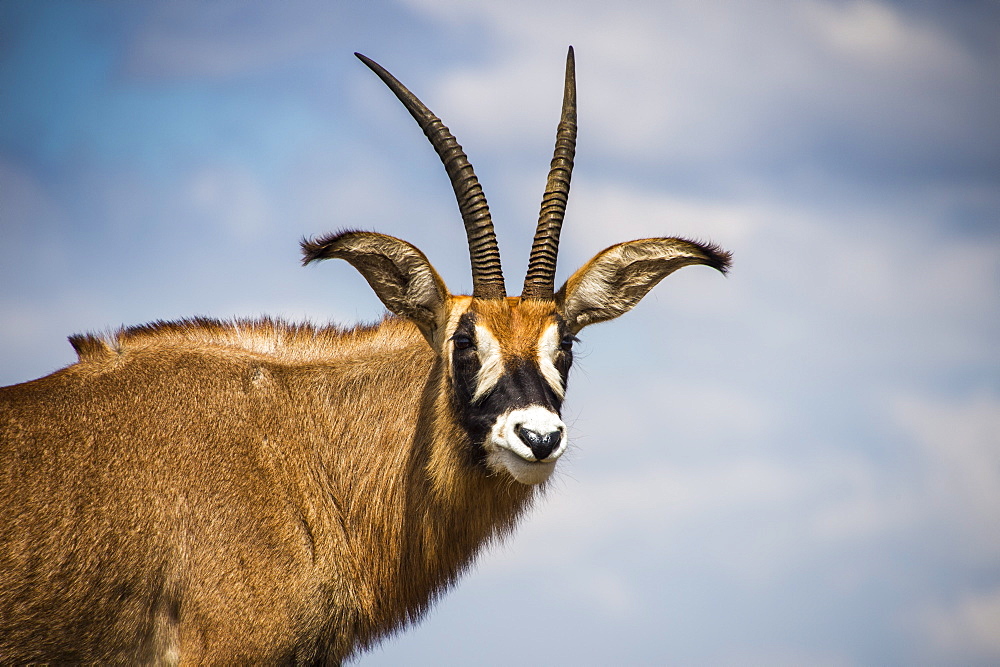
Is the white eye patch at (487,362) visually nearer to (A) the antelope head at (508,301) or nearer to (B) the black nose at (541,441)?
(A) the antelope head at (508,301)

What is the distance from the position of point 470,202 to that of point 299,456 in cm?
310

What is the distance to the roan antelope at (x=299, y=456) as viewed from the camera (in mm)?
8312

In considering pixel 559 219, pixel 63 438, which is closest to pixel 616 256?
pixel 559 219

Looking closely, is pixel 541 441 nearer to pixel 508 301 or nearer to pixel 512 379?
pixel 512 379

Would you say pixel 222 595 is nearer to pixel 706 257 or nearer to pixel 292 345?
pixel 292 345

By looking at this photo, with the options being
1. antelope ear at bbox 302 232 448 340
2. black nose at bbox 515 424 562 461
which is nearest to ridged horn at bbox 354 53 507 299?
antelope ear at bbox 302 232 448 340

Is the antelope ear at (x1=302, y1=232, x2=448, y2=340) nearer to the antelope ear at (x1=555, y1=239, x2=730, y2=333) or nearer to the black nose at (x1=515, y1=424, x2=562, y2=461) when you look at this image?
the antelope ear at (x1=555, y1=239, x2=730, y2=333)

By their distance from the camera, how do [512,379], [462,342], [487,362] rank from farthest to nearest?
[462,342]
[487,362]
[512,379]

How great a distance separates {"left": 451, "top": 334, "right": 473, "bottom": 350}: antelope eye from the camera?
942cm

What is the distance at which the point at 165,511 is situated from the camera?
8594mm

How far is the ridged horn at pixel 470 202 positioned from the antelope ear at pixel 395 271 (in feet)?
1.45

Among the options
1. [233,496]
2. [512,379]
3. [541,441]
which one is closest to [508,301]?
[512,379]

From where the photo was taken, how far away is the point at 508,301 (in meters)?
9.84

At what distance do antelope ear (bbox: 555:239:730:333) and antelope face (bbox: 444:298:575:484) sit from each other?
1.83ft
